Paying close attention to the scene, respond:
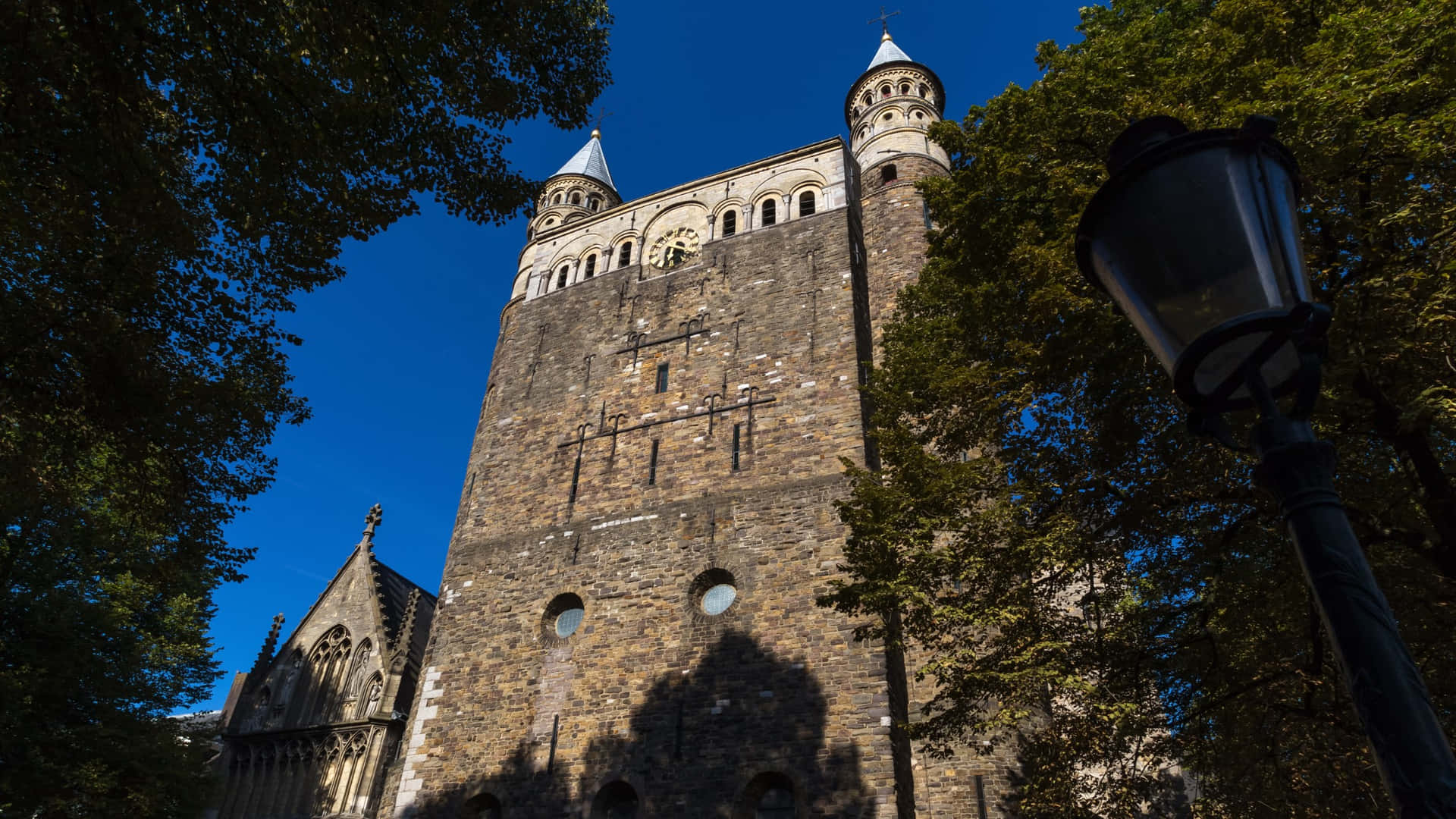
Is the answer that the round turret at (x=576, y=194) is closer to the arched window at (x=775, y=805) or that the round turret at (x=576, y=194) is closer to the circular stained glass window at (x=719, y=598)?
the circular stained glass window at (x=719, y=598)

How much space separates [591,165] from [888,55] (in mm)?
11298

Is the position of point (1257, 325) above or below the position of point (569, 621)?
below

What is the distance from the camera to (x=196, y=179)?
10.1m

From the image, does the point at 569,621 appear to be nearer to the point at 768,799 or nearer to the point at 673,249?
the point at 768,799

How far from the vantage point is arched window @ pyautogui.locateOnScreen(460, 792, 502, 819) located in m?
15.3

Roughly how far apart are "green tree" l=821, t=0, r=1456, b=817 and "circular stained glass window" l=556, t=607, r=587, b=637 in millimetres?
7830

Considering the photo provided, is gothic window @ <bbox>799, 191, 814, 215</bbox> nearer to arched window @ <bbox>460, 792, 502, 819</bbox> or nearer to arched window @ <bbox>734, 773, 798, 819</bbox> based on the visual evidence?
arched window @ <bbox>734, 773, 798, 819</bbox>

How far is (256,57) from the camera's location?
769cm

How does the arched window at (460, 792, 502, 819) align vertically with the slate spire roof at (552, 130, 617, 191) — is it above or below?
below

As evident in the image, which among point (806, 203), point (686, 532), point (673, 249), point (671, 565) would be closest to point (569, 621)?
point (671, 565)

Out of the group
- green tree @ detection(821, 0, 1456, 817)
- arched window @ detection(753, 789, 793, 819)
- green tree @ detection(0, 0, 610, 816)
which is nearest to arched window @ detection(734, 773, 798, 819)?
arched window @ detection(753, 789, 793, 819)

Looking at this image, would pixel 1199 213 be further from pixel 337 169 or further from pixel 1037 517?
pixel 337 169

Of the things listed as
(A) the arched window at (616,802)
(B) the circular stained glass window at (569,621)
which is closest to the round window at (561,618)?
(B) the circular stained glass window at (569,621)

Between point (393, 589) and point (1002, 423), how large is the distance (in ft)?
76.5
